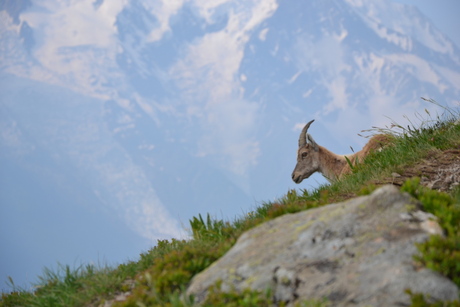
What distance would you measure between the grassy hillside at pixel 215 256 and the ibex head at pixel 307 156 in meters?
4.17

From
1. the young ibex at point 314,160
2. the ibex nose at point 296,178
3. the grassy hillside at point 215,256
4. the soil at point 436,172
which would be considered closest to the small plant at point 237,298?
the grassy hillside at point 215,256

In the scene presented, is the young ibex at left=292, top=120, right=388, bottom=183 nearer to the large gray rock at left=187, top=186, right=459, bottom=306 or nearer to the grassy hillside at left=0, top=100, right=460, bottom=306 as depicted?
the grassy hillside at left=0, top=100, right=460, bottom=306

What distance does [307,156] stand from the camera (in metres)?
13.8

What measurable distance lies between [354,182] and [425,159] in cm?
149

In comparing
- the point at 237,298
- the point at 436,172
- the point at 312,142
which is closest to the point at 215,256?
the point at 237,298

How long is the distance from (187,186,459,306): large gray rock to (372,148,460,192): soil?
297cm

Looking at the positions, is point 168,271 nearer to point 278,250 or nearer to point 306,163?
point 278,250

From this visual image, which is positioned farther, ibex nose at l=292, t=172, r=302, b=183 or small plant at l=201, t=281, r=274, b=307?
ibex nose at l=292, t=172, r=302, b=183

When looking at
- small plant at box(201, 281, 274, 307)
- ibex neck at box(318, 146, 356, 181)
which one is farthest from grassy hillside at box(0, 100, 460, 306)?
ibex neck at box(318, 146, 356, 181)

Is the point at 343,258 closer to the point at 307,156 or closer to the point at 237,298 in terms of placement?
the point at 237,298

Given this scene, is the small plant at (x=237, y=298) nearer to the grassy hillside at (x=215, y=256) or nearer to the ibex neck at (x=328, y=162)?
the grassy hillside at (x=215, y=256)

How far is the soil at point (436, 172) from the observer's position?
7.75 metres

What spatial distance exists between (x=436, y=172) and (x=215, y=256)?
14.8 feet

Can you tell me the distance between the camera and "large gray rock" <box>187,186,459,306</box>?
3998 millimetres
